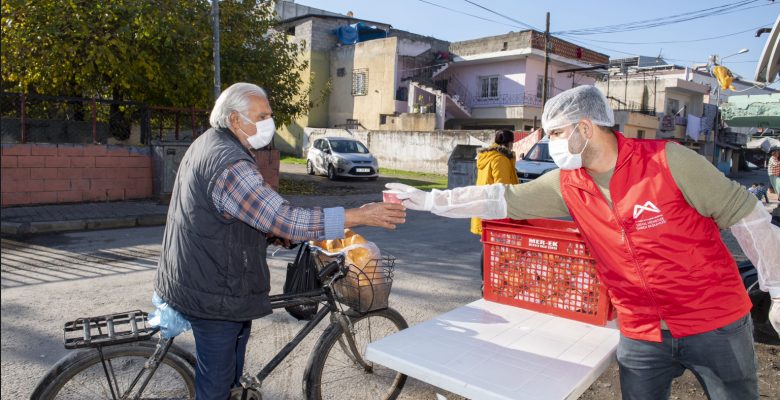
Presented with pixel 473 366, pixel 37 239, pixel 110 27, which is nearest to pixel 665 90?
pixel 110 27

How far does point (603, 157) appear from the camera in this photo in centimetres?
242

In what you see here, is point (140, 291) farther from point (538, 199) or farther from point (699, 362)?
point (699, 362)

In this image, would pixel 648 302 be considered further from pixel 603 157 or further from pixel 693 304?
pixel 603 157

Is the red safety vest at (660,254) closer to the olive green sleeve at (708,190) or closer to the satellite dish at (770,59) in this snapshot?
the olive green sleeve at (708,190)

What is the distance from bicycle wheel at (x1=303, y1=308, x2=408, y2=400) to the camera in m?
3.13

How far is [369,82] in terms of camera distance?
34.0 metres

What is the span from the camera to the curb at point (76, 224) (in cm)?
908

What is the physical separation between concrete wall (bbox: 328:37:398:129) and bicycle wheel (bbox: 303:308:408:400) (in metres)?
29.9

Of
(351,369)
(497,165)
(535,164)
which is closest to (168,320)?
(351,369)

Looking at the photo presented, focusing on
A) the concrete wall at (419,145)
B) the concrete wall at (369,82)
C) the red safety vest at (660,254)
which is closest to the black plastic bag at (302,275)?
the red safety vest at (660,254)

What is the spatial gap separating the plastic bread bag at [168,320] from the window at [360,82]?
106 ft

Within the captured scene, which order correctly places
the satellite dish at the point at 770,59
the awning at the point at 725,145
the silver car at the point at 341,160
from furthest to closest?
the awning at the point at 725,145 < the silver car at the point at 341,160 < the satellite dish at the point at 770,59

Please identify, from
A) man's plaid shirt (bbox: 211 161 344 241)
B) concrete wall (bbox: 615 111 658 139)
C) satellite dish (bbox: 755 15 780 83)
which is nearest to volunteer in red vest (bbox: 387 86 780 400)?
man's plaid shirt (bbox: 211 161 344 241)

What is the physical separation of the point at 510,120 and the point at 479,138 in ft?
30.2
